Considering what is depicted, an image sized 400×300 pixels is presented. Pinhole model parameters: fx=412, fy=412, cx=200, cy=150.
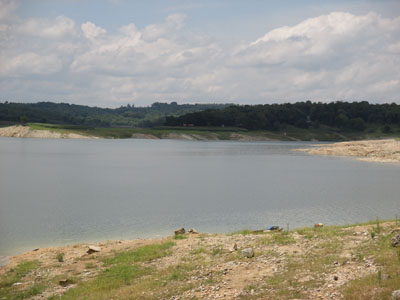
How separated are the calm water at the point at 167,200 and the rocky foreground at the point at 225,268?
5.64 m

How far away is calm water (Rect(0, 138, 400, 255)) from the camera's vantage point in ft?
87.4

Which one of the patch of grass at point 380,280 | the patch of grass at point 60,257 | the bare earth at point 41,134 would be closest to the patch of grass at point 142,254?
the patch of grass at point 60,257

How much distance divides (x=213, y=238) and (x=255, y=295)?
26.6 ft

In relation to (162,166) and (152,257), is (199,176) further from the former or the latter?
(152,257)

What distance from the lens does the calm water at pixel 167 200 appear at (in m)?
26.6

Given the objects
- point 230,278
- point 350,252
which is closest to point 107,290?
point 230,278

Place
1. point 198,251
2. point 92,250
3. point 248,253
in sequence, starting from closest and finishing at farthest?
point 248,253 < point 198,251 < point 92,250

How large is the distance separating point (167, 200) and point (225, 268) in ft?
76.5

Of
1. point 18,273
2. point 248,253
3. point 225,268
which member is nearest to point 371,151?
point 248,253

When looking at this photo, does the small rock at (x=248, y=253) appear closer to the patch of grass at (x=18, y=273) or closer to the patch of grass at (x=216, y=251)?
the patch of grass at (x=216, y=251)

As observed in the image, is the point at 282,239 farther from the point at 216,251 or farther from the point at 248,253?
the point at 216,251

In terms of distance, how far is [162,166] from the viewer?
71.0m

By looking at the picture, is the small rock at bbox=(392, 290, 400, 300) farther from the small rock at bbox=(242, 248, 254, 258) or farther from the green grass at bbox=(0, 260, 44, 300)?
the green grass at bbox=(0, 260, 44, 300)

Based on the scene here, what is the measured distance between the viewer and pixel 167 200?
124 ft
